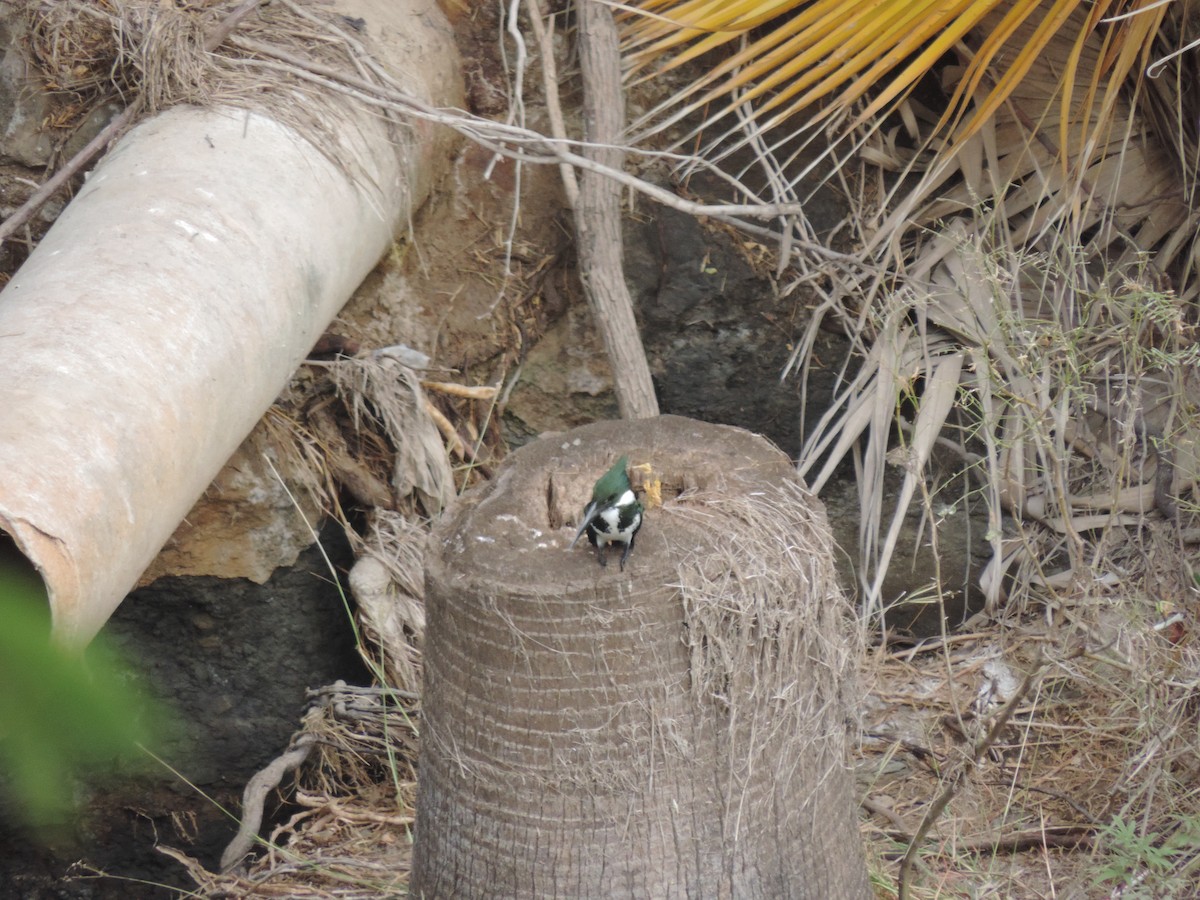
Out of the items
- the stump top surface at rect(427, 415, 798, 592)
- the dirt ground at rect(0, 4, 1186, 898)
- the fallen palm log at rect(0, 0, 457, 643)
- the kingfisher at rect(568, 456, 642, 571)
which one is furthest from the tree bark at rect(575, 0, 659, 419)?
the kingfisher at rect(568, 456, 642, 571)

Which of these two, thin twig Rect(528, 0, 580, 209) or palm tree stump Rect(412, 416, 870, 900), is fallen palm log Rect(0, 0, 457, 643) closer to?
thin twig Rect(528, 0, 580, 209)

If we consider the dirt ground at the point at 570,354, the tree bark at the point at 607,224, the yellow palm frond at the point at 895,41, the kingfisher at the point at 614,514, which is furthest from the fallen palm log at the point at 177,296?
the yellow palm frond at the point at 895,41

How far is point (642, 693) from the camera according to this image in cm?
185

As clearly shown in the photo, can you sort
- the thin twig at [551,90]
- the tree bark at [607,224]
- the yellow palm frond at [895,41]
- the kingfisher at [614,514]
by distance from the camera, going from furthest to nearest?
the thin twig at [551,90], the tree bark at [607,224], the yellow palm frond at [895,41], the kingfisher at [614,514]

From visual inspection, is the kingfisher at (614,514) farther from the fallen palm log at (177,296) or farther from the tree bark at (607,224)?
the tree bark at (607,224)

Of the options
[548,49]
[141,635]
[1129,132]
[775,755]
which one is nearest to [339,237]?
[548,49]

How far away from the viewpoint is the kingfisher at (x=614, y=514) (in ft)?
5.78

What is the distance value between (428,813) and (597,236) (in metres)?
1.93

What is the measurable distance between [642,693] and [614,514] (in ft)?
1.00

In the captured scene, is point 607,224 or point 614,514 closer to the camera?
point 614,514

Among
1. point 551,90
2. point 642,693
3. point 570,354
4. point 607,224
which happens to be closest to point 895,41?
point 607,224

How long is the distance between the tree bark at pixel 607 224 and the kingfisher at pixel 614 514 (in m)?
1.72

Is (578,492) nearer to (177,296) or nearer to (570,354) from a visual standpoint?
(177,296)

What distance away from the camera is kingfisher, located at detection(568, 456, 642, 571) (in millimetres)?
1762
